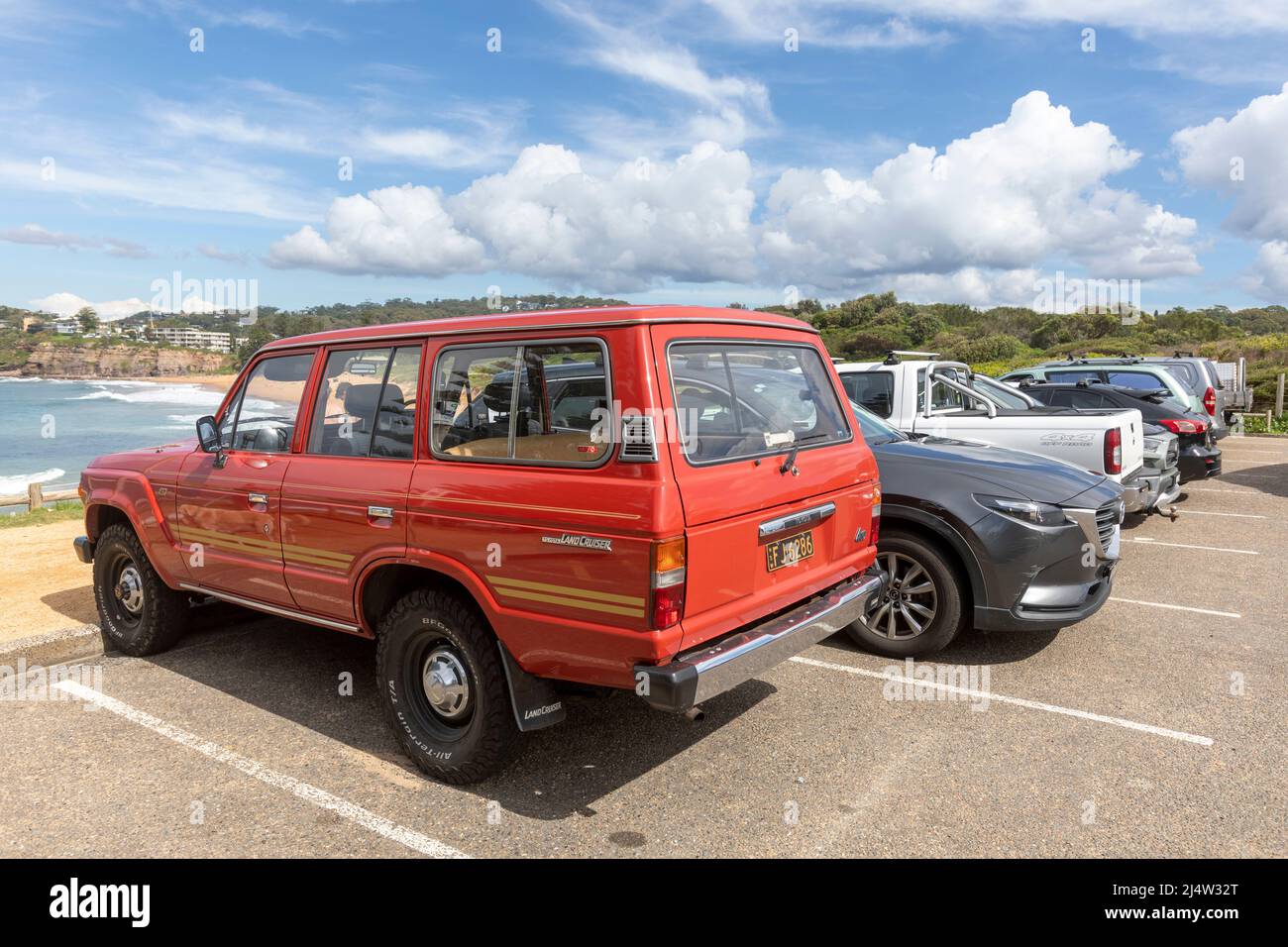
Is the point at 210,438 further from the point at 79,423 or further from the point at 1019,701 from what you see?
the point at 79,423

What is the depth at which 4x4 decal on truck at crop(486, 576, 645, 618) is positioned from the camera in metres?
3.02

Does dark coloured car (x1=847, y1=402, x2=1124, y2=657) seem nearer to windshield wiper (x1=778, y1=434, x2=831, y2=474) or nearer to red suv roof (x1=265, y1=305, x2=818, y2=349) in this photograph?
windshield wiper (x1=778, y1=434, x2=831, y2=474)

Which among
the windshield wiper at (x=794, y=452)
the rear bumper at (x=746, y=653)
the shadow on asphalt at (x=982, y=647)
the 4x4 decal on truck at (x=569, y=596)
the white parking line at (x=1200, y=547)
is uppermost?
the windshield wiper at (x=794, y=452)

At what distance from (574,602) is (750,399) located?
4.24 feet

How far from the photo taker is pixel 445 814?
3.49 meters

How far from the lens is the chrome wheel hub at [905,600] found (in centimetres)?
510

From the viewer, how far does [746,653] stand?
3.28 meters

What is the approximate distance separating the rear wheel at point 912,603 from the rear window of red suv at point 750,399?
1112 mm

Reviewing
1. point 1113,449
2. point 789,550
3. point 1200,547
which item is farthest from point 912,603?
point 1200,547

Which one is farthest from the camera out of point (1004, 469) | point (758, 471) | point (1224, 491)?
point (1224, 491)

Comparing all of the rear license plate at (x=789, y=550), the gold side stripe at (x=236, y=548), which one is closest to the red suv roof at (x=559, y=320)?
the rear license plate at (x=789, y=550)

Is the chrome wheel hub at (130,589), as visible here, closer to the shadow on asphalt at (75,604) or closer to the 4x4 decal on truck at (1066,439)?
the shadow on asphalt at (75,604)

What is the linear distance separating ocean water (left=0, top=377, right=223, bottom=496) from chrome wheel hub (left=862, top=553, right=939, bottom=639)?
20.4 meters
